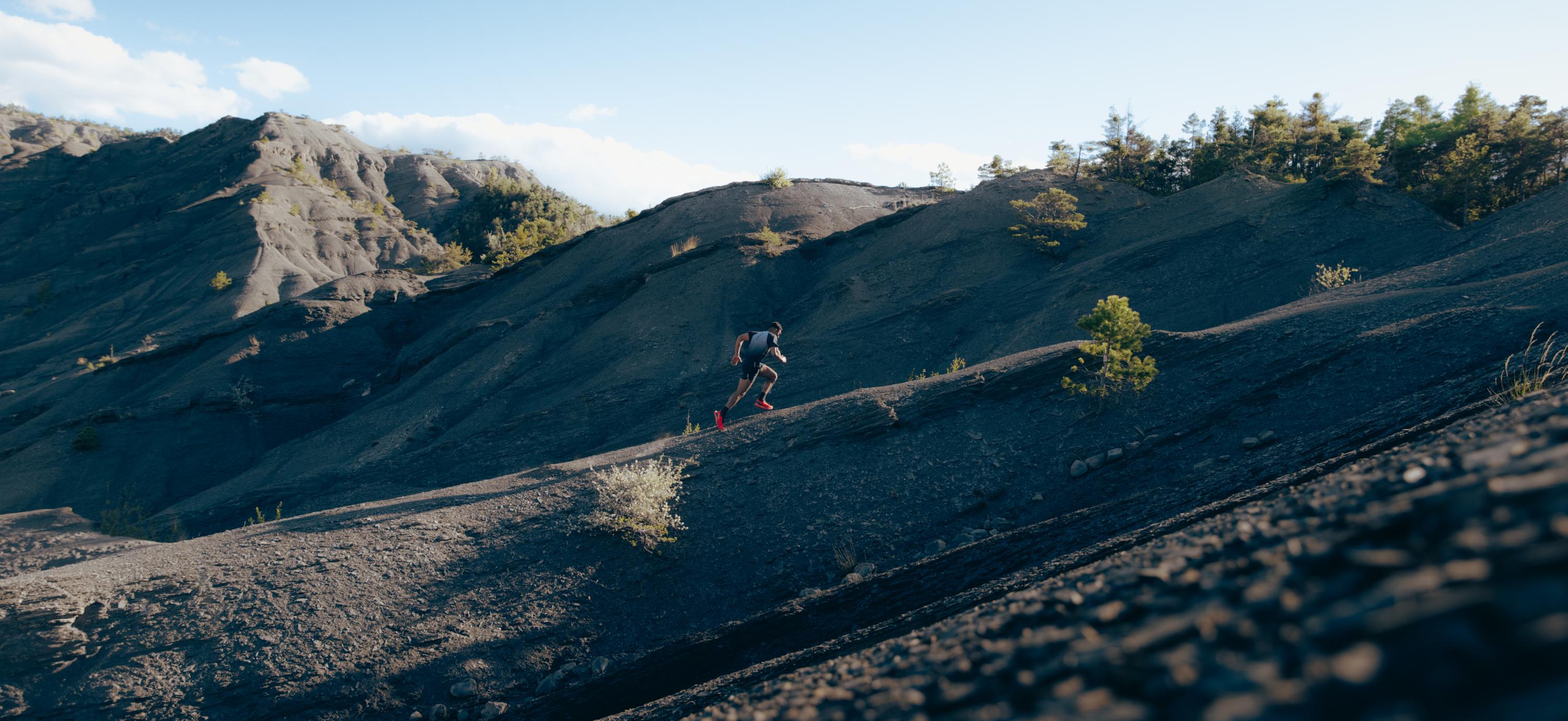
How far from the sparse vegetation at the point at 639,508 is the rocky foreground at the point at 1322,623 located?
641cm

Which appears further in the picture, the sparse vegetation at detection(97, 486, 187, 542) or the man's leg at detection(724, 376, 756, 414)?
the sparse vegetation at detection(97, 486, 187, 542)

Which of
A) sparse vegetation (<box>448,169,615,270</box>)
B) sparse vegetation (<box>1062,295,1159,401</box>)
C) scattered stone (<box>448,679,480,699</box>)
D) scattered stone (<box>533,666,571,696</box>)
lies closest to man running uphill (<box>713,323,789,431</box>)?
sparse vegetation (<box>1062,295,1159,401</box>)

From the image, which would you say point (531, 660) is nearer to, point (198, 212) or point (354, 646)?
point (354, 646)

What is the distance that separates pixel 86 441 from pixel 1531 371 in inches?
1378

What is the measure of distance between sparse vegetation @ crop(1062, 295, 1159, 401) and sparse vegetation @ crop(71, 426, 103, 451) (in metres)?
30.0

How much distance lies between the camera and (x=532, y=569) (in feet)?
30.5

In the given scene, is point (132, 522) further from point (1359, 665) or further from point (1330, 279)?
point (1330, 279)

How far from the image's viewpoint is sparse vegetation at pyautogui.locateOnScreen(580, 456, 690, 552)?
9648 mm

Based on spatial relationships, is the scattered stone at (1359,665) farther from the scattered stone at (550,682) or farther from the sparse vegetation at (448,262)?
the sparse vegetation at (448,262)

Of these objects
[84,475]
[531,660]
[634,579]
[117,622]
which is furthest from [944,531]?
[84,475]

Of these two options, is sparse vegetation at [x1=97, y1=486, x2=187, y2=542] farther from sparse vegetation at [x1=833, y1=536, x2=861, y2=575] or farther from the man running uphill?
sparse vegetation at [x1=833, y1=536, x2=861, y2=575]

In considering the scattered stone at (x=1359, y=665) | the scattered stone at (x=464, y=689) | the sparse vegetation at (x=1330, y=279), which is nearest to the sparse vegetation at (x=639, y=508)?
the scattered stone at (x=464, y=689)

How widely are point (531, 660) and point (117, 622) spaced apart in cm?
516

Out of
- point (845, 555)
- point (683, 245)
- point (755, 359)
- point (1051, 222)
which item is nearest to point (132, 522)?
point (755, 359)
